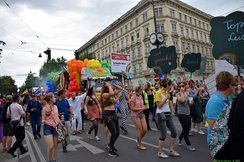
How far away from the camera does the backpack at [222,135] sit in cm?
188

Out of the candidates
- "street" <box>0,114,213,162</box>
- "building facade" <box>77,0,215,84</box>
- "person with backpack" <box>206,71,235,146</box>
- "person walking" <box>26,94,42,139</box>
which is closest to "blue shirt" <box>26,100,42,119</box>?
"person walking" <box>26,94,42,139</box>

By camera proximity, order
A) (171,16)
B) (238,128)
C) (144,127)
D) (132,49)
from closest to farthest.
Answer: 1. (238,128)
2. (144,127)
3. (171,16)
4. (132,49)

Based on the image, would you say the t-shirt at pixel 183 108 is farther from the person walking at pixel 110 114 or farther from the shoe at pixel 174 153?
the person walking at pixel 110 114

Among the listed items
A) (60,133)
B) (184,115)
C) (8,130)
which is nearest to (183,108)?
(184,115)

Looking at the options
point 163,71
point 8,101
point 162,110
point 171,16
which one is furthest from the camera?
point 171,16

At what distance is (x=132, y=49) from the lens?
45.0 metres

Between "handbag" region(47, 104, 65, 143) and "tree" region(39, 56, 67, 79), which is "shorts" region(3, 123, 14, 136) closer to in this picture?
"handbag" region(47, 104, 65, 143)

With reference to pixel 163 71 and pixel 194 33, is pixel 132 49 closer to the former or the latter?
pixel 194 33

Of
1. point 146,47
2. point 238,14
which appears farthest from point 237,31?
point 146,47

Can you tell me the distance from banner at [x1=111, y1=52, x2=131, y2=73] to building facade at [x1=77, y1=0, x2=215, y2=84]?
17.8 m

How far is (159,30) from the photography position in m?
38.9

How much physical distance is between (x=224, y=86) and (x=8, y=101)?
20.8ft

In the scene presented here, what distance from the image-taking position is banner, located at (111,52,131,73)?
1959 cm

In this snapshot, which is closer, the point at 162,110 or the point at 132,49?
the point at 162,110
